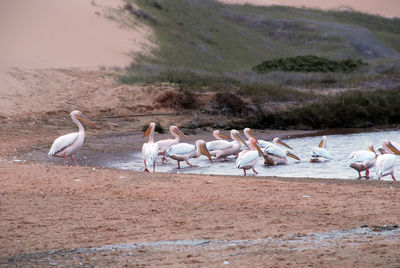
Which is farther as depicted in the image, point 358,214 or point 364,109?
point 364,109

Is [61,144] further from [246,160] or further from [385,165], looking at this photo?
[385,165]

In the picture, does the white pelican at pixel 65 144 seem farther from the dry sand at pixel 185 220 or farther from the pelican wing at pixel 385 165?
the pelican wing at pixel 385 165

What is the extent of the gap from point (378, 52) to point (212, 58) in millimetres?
23508

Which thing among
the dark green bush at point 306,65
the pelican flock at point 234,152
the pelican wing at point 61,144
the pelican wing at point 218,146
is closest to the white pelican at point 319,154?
the pelican flock at point 234,152

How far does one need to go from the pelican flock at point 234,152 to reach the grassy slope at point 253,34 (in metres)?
15.5

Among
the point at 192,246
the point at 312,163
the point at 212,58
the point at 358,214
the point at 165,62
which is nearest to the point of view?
the point at 192,246

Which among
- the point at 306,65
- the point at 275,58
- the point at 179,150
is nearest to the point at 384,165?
the point at 179,150

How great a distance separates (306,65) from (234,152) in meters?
21.3

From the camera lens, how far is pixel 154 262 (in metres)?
4.57

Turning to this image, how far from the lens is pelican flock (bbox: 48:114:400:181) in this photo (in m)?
10.4

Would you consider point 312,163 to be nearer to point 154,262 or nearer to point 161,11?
point 154,262

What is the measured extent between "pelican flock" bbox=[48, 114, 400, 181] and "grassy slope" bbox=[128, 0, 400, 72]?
1550 cm

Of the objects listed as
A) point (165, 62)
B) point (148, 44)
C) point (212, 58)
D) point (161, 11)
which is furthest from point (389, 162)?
point (161, 11)

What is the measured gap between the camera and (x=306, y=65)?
110 feet
